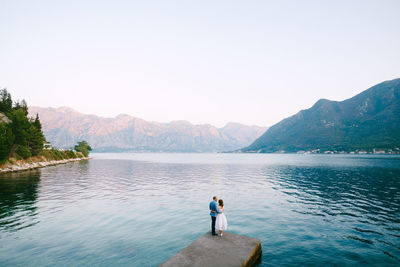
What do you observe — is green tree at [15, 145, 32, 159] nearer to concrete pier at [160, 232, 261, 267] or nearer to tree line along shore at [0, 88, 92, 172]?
tree line along shore at [0, 88, 92, 172]

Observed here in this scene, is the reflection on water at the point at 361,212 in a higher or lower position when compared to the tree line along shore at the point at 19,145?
lower

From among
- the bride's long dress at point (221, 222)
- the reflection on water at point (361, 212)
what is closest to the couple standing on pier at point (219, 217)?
the bride's long dress at point (221, 222)

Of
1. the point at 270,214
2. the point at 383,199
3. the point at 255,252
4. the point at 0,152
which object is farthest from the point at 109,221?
the point at 0,152

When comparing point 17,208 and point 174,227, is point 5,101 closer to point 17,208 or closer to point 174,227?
point 17,208

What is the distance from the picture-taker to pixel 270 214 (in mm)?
27156

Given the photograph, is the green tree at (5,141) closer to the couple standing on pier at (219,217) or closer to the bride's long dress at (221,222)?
the couple standing on pier at (219,217)

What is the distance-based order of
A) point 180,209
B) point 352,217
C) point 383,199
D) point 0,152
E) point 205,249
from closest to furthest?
1. point 205,249
2. point 352,217
3. point 180,209
4. point 383,199
5. point 0,152

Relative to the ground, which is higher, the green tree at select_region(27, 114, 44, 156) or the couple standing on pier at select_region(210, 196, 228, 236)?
the green tree at select_region(27, 114, 44, 156)

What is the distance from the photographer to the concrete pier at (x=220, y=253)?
40.7 feet

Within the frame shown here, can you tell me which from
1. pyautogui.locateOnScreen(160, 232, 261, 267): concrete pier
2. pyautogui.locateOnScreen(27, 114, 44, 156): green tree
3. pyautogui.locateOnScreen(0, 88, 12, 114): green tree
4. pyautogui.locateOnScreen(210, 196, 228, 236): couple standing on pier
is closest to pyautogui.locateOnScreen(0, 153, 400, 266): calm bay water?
pyautogui.locateOnScreen(160, 232, 261, 267): concrete pier

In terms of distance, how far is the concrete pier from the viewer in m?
12.4

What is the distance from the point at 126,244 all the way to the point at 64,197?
2523cm

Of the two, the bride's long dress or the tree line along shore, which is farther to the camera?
the tree line along shore

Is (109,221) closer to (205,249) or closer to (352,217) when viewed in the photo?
(205,249)
